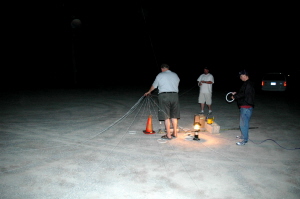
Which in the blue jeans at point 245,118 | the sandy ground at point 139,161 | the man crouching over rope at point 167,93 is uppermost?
the man crouching over rope at point 167,93

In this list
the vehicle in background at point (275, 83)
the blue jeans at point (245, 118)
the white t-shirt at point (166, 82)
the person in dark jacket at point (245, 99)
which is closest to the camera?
the person in dark jacket at point (245, 99)

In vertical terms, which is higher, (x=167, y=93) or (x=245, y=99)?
(x=167, y=93)

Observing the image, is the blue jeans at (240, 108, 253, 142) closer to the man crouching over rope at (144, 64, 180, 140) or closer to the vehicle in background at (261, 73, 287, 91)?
the man crouching over rope at (144, 64, 180, 140)

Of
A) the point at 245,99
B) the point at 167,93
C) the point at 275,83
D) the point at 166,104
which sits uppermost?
the point at 275,83

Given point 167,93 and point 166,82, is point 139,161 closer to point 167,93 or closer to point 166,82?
point 167,93

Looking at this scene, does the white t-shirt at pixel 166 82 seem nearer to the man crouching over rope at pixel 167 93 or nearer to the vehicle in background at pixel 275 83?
the man crouching over rope at pixel 167 93

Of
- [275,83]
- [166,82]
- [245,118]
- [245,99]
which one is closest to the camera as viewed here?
[245,99]

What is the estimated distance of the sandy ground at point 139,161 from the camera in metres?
3.73

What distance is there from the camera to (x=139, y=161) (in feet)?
16.0

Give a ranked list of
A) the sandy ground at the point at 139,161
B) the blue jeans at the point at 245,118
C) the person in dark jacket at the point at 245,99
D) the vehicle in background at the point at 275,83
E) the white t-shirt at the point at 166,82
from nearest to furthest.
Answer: the sandy ground at the point at 139,161 < the person in dark jacket at the point at 245,99 < the blue jeans at the point at 245,118 < the white t-shirt at the point at 166,82 < the vehicle in background at the point at 275,83

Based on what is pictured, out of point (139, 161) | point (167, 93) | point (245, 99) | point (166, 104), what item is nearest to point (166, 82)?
point (167, 93)

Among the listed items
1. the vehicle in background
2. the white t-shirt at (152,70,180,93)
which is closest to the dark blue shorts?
the white t-shirt at (152,70,180,93)

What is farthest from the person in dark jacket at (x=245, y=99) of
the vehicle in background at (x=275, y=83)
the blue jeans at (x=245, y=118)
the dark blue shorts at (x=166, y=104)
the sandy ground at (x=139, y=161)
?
the vehicle in background at (x=275, y=83)

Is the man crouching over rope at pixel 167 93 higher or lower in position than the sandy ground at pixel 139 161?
higher
